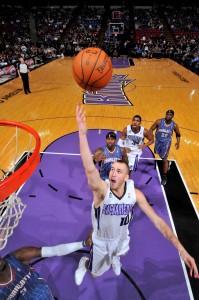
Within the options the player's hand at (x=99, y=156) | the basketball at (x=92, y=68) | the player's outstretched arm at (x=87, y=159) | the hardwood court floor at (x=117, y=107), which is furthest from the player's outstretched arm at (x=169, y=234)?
the hardwood court floor at (x=117, y=107)

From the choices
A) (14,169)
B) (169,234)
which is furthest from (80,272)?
(14,169)

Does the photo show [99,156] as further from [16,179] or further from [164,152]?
[16,179]

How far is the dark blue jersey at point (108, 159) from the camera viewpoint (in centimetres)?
397

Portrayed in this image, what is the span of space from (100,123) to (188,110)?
389cm

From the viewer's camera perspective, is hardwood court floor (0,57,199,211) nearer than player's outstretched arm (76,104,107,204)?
No

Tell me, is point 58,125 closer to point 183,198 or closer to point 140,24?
point 183,198

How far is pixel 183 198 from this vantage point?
464cm

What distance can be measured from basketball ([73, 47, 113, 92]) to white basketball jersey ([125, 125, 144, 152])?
4.24 feet

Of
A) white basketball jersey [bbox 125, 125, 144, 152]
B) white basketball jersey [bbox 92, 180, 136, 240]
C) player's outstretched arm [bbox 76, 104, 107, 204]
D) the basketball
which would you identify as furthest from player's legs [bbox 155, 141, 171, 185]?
player's outstretched arm [bbox 76, 104, 107, 204]

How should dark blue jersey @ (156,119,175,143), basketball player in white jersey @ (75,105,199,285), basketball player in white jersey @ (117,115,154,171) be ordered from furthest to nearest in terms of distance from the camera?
dark blue jersey @ (156,119,175,143), basketball player in white jersey @ (117,115,154,171), basketball player in white jersey @ (75,105,199,285)

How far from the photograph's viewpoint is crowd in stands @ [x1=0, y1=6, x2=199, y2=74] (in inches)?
875

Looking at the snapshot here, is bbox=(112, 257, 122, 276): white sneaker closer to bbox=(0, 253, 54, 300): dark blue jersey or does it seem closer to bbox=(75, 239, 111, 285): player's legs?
bbox=(75, 239, 111, 285): player's legs

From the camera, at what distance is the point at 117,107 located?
9555 mm

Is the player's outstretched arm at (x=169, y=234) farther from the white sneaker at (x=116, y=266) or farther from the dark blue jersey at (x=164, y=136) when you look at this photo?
the dark blue jersey at (x=164, y=136)
